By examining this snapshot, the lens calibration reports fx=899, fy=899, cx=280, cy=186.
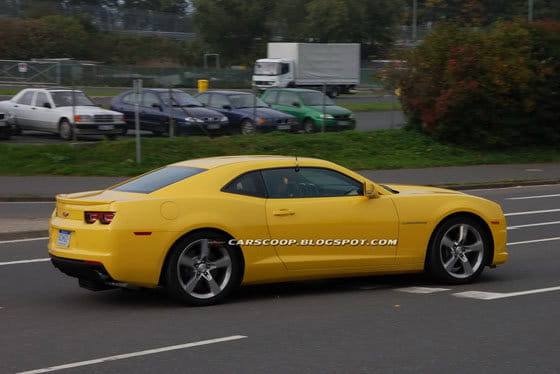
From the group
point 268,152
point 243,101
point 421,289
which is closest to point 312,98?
point 243,101

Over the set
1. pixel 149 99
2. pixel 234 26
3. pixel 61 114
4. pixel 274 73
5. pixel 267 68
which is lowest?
pixel 61 114

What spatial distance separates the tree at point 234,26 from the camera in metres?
77.4

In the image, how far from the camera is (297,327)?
25.0 feet

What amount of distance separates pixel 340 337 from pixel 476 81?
68.8ft

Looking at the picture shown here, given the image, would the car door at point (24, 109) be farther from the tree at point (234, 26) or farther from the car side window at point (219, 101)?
the tree at point (234, 26)

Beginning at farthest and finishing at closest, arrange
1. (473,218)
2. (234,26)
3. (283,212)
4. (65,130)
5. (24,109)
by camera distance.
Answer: (234,26), (24,109), (65,130), (473,218), (283,212)

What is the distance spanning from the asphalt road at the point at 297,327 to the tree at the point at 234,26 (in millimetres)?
68712

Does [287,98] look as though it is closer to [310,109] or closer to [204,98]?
[310,109]

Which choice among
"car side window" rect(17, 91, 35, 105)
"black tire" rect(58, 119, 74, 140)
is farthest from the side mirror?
"car side window" rect(17, 91, 35, 105)

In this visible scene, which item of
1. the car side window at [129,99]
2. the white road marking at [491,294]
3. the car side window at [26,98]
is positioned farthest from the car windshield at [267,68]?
the white road marking at [491,294]

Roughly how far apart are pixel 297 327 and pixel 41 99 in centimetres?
2134

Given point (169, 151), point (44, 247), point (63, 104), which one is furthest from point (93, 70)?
point (44, 247)

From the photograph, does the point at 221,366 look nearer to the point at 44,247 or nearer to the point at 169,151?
the point at 44,247

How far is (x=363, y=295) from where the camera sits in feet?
29.9
